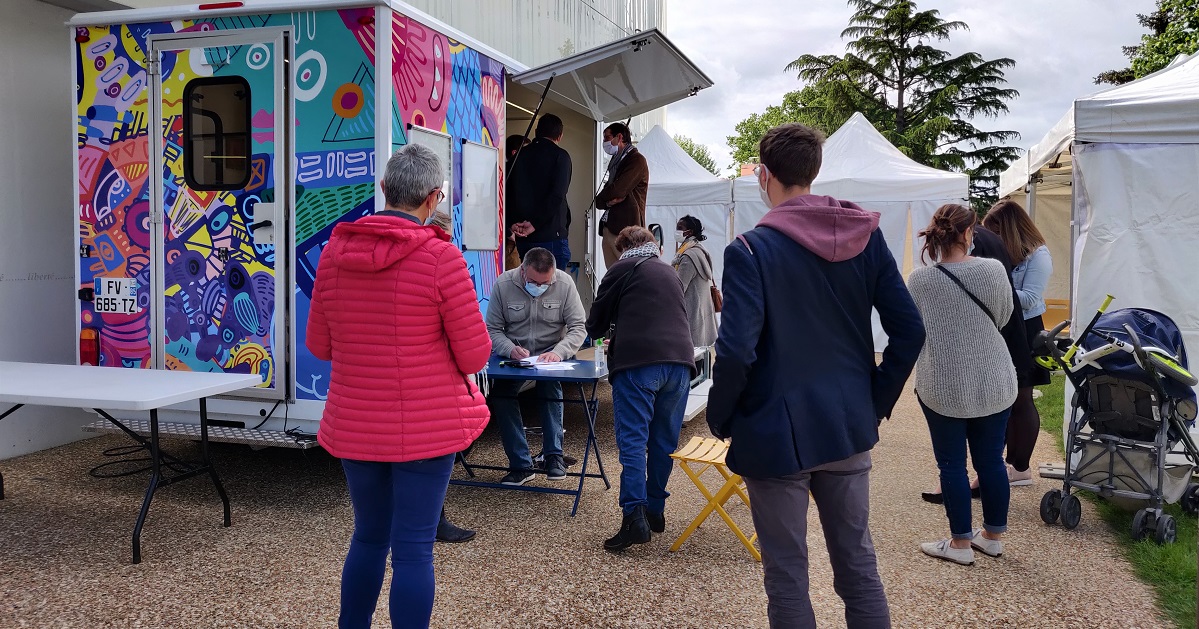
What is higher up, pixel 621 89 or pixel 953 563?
pixel 621 89

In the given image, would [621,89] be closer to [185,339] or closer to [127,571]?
[185,339]

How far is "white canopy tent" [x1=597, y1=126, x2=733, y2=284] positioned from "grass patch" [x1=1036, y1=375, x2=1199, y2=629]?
827 cm

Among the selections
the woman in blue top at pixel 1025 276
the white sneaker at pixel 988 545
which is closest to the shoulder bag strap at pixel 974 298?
the white sneaker at pixel 988 545

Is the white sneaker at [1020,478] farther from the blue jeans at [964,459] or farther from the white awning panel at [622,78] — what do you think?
the white awning panel at [622,78]

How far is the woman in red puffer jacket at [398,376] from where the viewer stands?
2.46 metres

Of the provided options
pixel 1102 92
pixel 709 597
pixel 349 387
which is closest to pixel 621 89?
pixel 1102 92

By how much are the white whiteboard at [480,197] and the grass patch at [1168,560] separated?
397 centimetres

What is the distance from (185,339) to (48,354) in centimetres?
180

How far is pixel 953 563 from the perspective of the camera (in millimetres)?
4016

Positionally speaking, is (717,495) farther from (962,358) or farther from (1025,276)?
(1025,276)

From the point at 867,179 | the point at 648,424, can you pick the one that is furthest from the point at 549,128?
the point at 867,179

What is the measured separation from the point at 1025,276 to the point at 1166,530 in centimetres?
151

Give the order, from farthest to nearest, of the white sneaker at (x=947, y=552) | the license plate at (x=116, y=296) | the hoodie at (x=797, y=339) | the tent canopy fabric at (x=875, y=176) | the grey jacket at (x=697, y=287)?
1. the tent canopy fabric at (x=875, y=176)
2. the grey jacket at (x=697, y=287)
3. the license plate at (x=116, y=296)
4. the white sneaker at (x=947, y=552)
5. the hoodie at (x=797, y=339)

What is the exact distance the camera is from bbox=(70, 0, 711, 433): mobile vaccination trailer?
450cm
